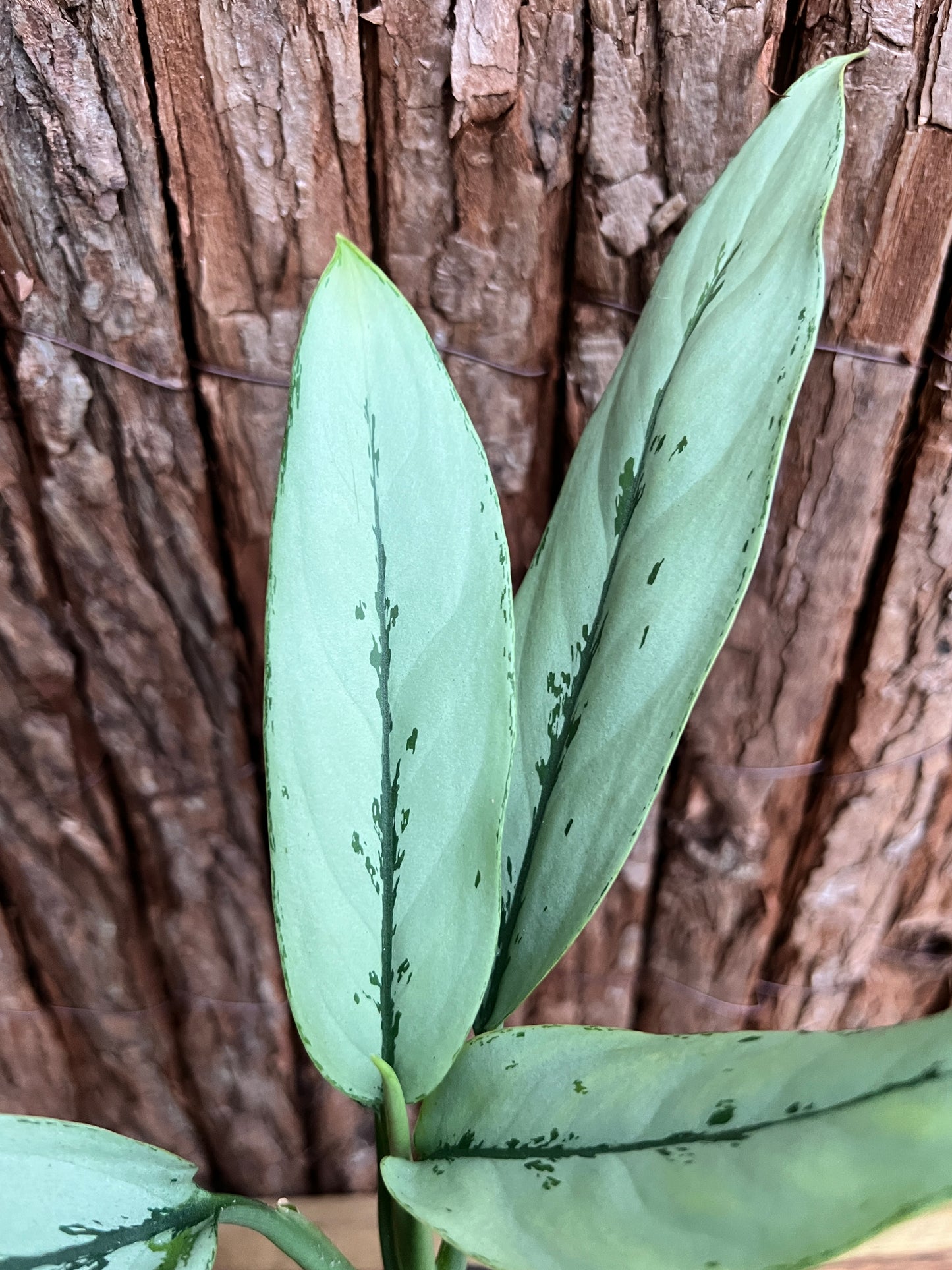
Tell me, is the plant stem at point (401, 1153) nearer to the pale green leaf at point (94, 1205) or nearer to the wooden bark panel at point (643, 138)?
the pale green leaf at point (94, 1205)

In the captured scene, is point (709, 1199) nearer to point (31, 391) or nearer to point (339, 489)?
point (339, 489)

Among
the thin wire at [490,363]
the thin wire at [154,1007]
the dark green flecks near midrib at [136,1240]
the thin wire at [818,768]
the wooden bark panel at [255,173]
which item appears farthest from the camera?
the thin wire at [154,1007]

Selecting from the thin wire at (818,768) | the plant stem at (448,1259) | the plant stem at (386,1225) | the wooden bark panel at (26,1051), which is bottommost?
the wooden bark panel at (26,1051)

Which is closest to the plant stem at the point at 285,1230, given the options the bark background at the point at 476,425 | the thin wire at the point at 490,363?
the bark background at the point at 476,425

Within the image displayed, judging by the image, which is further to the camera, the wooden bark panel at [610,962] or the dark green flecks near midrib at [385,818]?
the wooden bark panel at [610,962]

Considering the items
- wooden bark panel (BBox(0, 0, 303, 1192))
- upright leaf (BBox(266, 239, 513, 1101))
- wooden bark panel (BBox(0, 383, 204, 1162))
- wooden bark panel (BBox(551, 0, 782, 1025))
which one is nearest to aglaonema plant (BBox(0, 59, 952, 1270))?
upright leaf (BBox(266, 239, 513, 1101))

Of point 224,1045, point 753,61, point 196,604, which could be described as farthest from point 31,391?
point 224,1045

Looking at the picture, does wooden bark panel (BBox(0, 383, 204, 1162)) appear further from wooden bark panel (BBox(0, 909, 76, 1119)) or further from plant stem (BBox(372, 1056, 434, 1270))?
plant stem (BBox(372, 1056, 434, 1270))
